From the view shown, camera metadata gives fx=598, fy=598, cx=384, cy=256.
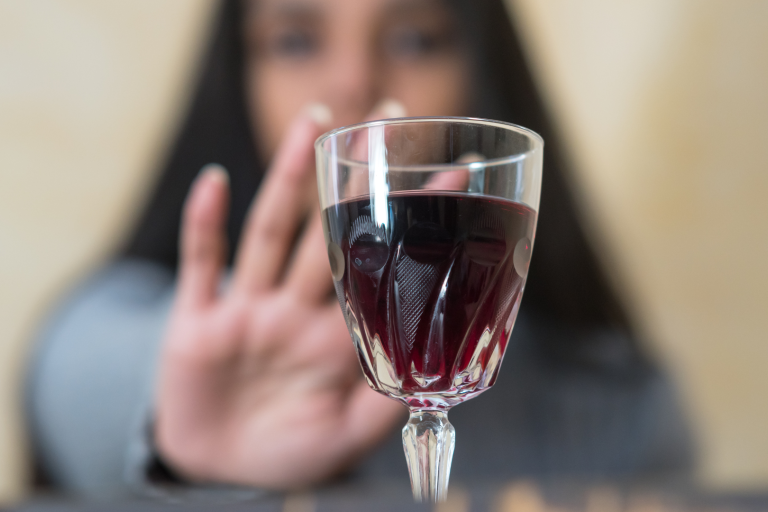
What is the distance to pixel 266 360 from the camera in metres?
0.83

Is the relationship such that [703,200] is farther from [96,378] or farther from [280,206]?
[96,378]

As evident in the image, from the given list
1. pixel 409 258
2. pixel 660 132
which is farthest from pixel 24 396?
pixel 660 132

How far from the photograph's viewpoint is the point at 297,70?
49.6 inches

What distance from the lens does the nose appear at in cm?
122

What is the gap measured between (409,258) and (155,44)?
3.67ft

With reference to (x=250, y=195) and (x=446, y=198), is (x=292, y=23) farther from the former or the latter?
(x=446, y=198)

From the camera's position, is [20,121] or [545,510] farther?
[20,121]

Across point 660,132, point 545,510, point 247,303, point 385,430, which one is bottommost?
point 545,510

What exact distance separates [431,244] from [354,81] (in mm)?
1002

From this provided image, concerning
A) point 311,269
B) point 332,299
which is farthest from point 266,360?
point 332,299

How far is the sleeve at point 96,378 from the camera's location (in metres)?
1.17

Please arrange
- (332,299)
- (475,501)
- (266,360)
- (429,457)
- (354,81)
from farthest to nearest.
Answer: (354,81), (332,299), (475,501), (266,360), (429,457)

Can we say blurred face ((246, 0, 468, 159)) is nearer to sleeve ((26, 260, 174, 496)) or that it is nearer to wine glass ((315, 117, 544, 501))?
sleeve ((26, 260, 174, 496))

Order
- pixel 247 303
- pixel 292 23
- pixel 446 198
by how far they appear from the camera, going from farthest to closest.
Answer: pixel 292 23
pixel 247 303
pixel 446 198
